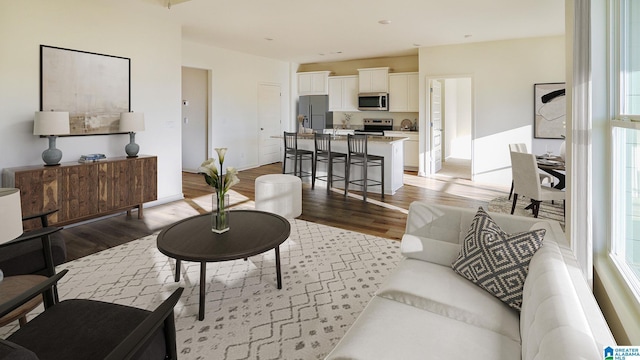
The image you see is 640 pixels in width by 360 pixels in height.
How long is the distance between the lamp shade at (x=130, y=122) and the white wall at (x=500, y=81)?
5668mm

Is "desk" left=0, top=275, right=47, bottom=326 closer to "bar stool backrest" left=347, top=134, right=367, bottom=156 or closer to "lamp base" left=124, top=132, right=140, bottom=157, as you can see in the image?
"lamp base" left=124, top=132, right=140, bottom=157

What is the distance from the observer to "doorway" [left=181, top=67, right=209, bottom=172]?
24.7ft

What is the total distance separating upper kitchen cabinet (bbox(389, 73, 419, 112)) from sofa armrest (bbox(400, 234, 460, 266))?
6518 mm

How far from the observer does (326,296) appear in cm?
258

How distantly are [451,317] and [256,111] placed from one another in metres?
7.56

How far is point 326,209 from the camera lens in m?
5.02

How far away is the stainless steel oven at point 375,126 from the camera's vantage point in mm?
8750

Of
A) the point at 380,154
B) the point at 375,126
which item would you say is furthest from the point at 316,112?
the point at 380,154

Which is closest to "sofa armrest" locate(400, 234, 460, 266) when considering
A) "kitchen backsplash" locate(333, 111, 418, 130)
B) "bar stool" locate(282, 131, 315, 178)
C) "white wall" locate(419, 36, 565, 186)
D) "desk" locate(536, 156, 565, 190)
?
"desk" locate(536, 156, 565, 190)

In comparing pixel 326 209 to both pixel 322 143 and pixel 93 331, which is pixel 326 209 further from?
pixel 93 331

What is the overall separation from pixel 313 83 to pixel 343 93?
913mm

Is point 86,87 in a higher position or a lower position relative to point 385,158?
higher

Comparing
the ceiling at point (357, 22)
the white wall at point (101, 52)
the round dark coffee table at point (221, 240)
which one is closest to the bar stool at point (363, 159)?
the ceiling at point (357, 22)

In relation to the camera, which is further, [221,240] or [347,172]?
[347,172]
